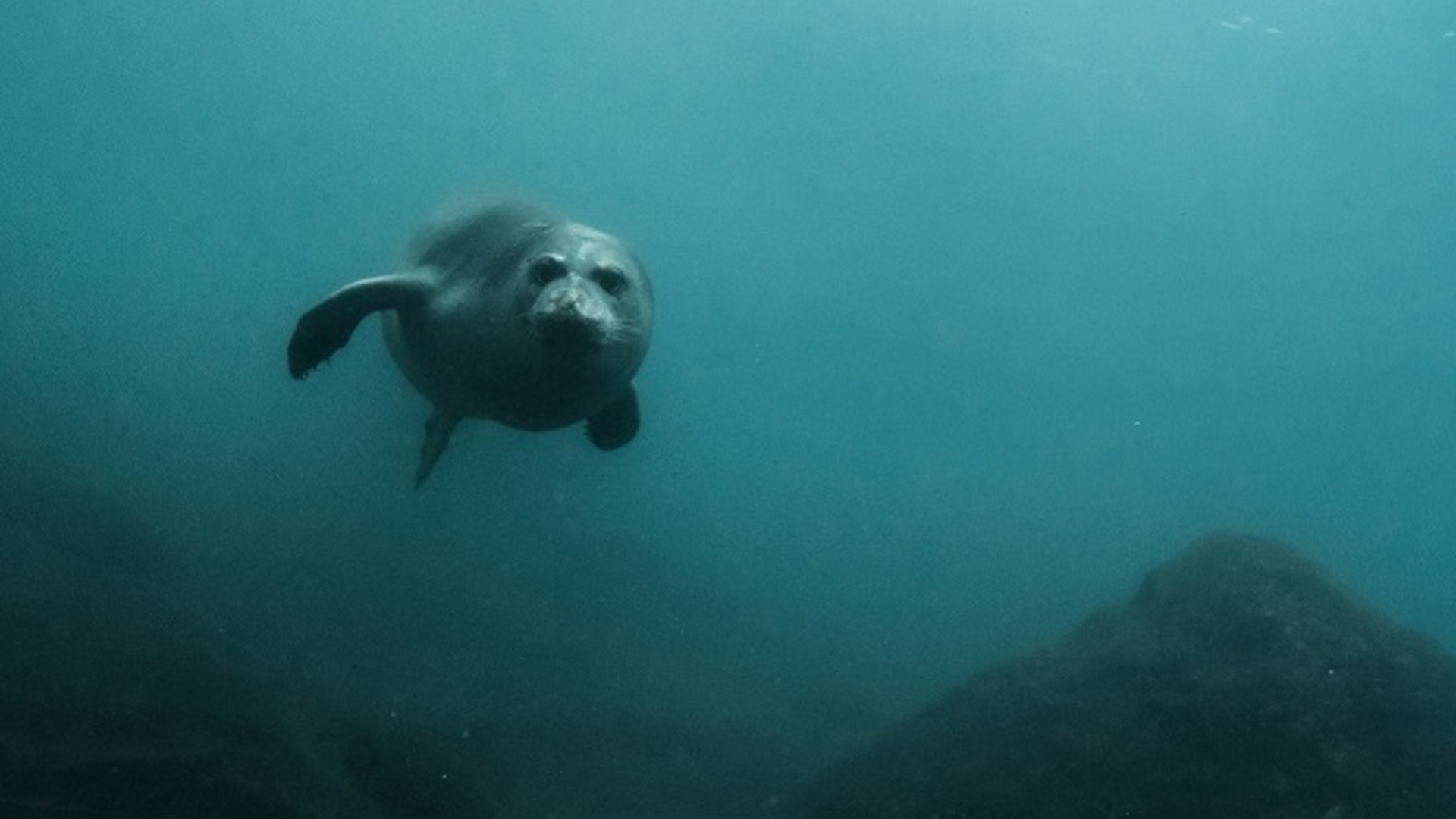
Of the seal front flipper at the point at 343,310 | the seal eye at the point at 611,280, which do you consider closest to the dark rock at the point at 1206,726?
the seal eye at the point at 611,280

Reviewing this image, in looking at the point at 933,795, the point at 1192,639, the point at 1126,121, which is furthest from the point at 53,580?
the point at 1126,121

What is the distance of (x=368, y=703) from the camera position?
7.99 metres

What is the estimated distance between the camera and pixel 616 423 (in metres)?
7.64

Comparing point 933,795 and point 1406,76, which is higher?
point 1406,76

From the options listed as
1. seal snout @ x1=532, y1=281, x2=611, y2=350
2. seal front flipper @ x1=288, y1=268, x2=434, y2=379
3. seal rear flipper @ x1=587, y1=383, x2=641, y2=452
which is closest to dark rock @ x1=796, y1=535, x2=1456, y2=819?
seal rear flipper @ x1=587, y1=383, x2=641, y2=452

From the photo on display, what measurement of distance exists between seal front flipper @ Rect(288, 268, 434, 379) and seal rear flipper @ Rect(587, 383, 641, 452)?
1.60 m

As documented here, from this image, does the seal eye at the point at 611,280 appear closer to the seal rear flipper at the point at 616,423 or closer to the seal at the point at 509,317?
the seal at the point at 509,317

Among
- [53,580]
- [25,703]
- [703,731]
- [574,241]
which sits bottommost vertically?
[703,731]

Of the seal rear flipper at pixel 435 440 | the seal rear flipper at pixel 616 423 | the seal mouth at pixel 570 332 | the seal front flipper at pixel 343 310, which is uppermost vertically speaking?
the seal mouth at pixel 570 332

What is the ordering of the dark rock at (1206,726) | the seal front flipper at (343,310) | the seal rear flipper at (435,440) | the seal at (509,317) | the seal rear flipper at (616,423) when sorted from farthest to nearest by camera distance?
the seal rear flipper at (616,423), the seal rear flipper at (435,440), the dark rock at (1206,726), the seal front flipper at (343,310), the seal at (509,317)

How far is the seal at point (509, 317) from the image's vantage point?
5.08 meters

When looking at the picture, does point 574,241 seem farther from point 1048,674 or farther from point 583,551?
point 583,551

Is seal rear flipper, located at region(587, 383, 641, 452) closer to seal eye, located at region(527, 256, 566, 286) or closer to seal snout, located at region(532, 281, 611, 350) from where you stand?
seal eye, located at region(527, 256, 566, 286)

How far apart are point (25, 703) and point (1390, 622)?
848cm
